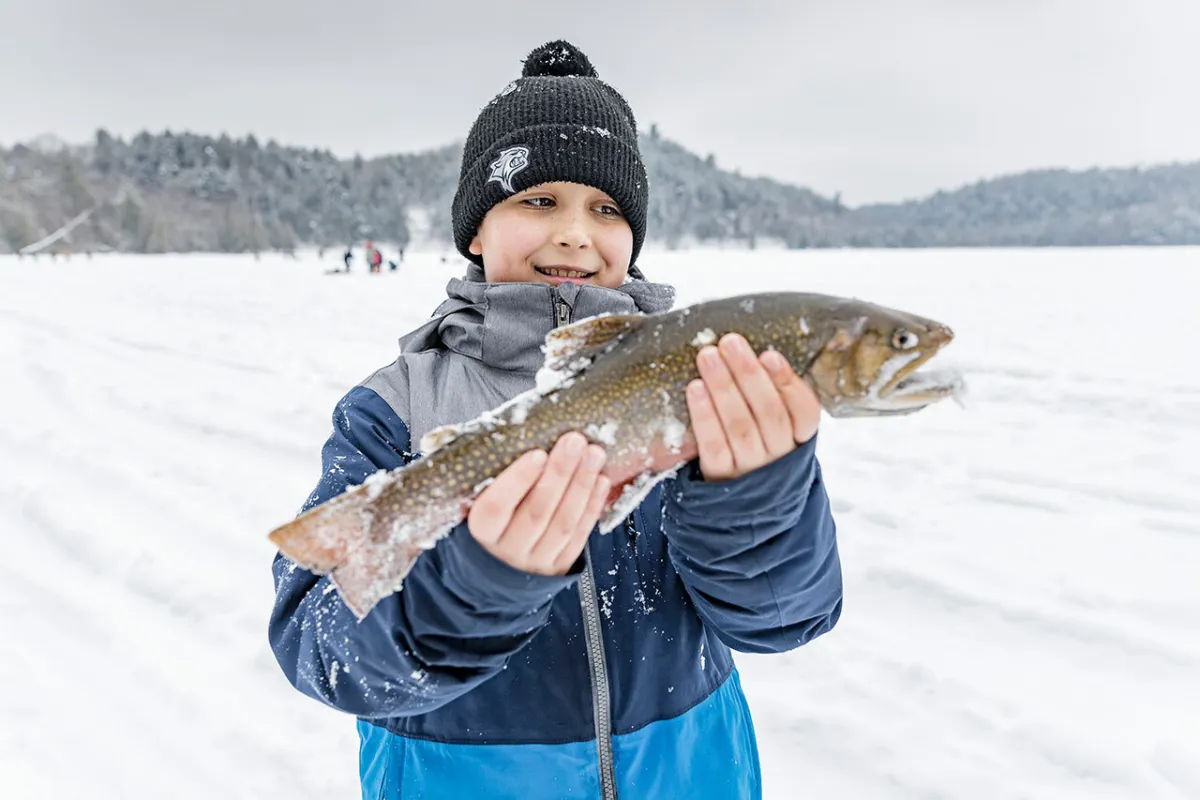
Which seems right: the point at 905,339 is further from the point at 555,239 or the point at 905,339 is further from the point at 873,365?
the point at 555,239

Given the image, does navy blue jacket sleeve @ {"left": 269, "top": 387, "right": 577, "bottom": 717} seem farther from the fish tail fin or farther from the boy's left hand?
the boy's left hand

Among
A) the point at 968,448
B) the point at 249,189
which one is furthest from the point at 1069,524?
the point at 249,189

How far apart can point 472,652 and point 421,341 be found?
1.30 metres

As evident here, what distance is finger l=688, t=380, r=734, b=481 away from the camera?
6.30 feet

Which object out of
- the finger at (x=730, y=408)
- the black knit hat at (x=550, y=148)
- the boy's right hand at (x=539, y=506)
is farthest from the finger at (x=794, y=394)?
the black knit hat at (x=550, y=148)

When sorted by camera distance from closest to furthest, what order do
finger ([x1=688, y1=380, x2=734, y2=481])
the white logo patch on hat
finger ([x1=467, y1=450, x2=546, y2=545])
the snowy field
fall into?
finger ([x1=467, y1=450, x2=546, y2=545]) < finger ([x1=688, y1=380, x2=734, y2=481]) < the white logo patch on hat < the snowy field

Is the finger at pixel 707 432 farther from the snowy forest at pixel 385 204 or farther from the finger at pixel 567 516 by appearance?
the snowy forest at pixel 385 204

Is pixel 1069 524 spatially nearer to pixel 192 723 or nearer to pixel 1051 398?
pixel 1051 398

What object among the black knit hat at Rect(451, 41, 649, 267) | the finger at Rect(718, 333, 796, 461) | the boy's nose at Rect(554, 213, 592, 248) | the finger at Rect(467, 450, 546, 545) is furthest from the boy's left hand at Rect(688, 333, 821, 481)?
the black knit hat at Rect(451, 41, 649, 267)

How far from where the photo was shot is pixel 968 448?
23.4 ft

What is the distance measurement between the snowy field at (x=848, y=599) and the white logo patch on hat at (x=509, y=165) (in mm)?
2889

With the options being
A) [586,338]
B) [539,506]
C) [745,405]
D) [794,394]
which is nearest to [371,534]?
[539,506]

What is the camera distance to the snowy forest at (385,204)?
120875 millimetres

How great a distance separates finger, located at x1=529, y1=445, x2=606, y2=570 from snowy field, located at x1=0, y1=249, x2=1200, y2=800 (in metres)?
2.19
